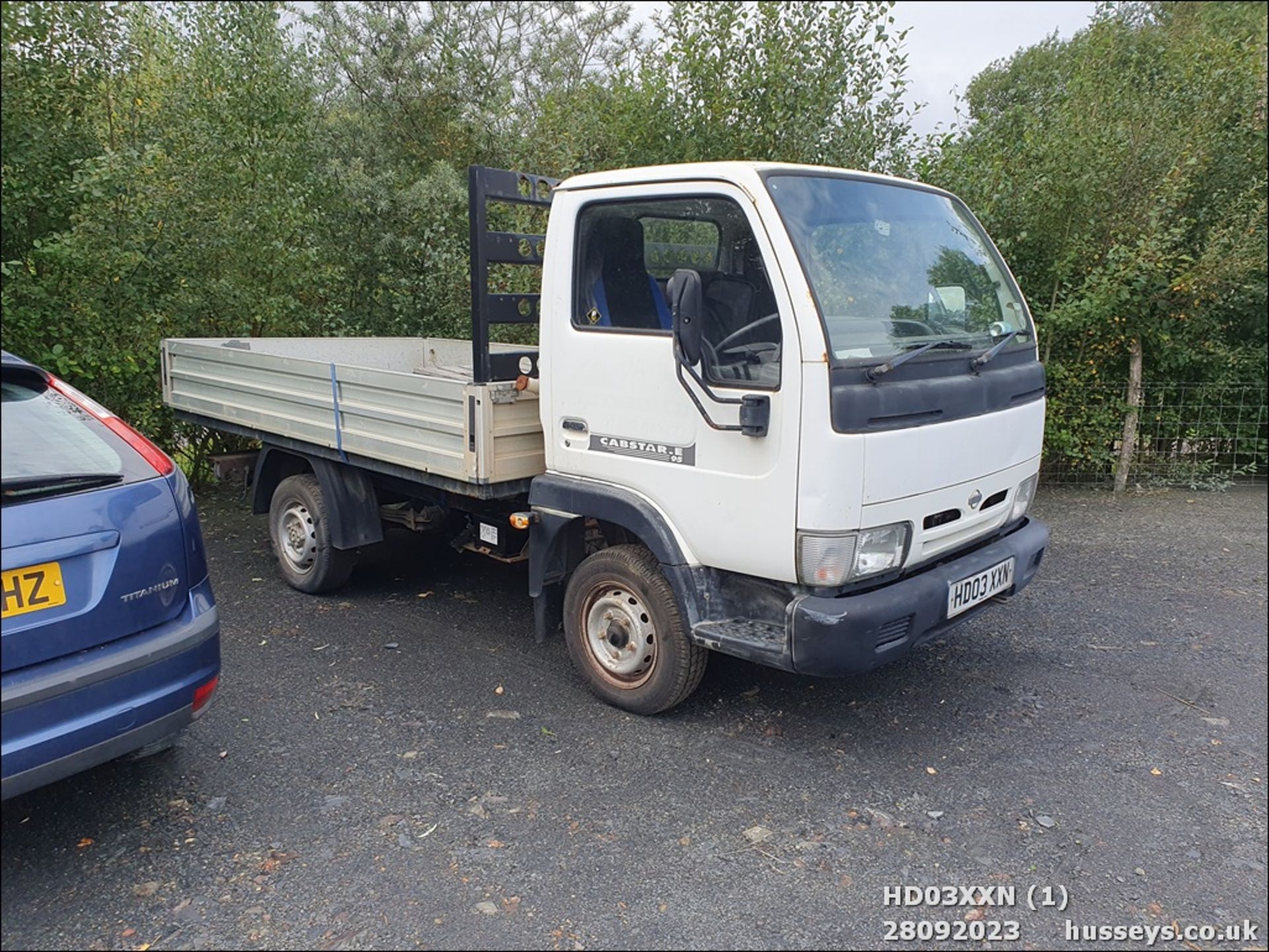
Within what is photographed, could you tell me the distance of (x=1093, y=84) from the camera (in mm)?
7762

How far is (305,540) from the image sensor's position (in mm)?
5492

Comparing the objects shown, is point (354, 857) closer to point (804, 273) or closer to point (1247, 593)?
point (804, 273)

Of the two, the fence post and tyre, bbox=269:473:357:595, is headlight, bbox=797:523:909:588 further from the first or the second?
the fence post

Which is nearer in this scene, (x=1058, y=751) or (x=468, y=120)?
(x=1058, y=751)

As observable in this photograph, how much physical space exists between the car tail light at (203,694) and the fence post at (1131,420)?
26.6 feet

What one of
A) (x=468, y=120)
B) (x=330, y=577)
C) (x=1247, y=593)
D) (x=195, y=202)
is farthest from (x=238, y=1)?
(x=1247, y=593)

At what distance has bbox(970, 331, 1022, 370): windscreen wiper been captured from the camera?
3.70m

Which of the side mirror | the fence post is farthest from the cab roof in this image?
the fence post

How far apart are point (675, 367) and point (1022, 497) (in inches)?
75.1

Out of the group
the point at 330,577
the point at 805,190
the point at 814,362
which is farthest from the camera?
the point at 330,577

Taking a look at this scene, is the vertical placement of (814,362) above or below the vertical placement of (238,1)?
below

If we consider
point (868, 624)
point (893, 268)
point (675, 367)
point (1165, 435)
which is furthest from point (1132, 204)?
point (868, 624)

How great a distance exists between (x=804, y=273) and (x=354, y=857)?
8.51 feet

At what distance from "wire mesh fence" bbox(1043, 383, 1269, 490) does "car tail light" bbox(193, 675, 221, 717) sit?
7.66 meters
